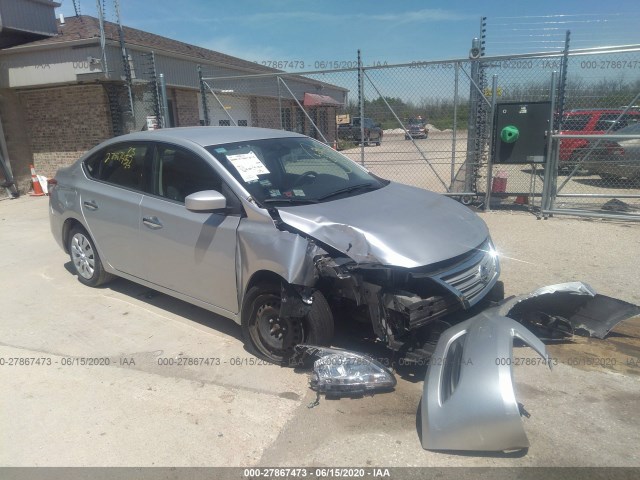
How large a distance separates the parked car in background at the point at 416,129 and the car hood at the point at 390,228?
521 cm

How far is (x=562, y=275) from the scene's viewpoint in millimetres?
5215

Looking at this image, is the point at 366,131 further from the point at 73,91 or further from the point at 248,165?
the point at 73,91

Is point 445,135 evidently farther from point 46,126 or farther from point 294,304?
point 46,126

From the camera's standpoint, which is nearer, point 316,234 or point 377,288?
point 377,288

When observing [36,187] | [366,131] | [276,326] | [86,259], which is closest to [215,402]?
[276,326]

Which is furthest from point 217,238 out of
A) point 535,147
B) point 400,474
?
point 535,147

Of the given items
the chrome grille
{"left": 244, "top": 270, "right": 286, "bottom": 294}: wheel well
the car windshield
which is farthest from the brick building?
the chrome grille

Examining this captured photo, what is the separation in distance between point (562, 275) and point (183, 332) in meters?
4.06

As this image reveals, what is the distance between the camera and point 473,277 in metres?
3.41

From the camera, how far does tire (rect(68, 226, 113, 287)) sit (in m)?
5.21

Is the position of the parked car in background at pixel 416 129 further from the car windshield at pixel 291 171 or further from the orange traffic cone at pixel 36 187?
the orange traffic cone at pixel 36 187

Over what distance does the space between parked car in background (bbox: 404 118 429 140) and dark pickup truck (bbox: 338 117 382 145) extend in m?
0.80

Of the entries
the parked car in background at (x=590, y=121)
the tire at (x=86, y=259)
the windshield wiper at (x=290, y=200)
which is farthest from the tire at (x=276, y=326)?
the parked car in background at (x=590, y=121)

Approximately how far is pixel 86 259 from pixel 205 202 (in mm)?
2568
